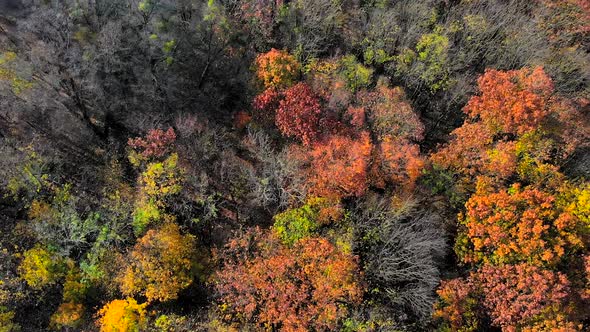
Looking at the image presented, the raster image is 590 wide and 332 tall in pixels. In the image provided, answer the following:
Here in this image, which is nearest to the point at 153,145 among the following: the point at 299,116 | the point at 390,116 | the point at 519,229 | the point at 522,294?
the point at 299,116

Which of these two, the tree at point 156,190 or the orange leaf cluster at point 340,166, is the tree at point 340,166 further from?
the tree at point 156,190

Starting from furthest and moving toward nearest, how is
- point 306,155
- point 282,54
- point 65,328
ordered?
point 282,54 → point 306,155 → point 65,328

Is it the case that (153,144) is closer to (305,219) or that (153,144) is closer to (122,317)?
(122,317)

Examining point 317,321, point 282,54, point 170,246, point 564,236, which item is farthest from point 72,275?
point 564,236

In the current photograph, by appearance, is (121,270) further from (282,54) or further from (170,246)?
(282,54)

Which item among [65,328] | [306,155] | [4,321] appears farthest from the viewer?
[306,155]

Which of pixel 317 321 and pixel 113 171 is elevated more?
pixel 113 171

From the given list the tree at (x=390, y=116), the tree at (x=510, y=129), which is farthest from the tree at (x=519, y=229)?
the tree at (x=390, y=116)
